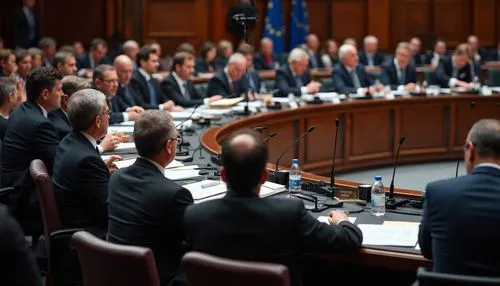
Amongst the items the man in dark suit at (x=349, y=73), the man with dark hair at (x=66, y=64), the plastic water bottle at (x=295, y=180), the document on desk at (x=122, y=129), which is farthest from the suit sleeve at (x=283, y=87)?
the plastic water bottle at (x=295, y=180)

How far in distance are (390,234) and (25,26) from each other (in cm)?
1049

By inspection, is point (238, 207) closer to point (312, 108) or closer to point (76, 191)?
point (76, 191)

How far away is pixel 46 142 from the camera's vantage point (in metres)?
5.09

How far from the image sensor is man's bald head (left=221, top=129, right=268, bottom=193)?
298cm

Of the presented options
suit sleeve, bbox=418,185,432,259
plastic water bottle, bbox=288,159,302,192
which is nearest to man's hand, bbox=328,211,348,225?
suit sleeve, bbox=418,185,432,259

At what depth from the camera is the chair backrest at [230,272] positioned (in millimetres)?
2586

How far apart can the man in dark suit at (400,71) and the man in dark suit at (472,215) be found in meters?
7.35

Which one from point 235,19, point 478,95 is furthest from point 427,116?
point 235,19

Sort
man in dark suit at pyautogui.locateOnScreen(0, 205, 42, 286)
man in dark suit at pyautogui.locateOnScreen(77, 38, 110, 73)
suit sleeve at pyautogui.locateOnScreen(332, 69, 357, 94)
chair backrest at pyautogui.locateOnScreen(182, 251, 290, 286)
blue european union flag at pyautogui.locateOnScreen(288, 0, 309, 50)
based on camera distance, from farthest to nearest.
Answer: blue european union flag at pyautogui.locateOnScreen(288, 0, 309, 50)
man in dark suit at pyautogui.locateOnScreen(77, 38, 110, 73)
suit sleeve at pyautogui.locateOnScreen(332, 69, 357, 94)
chair backrest at pyautogui.locateOnScreen(182, 251, 290, 286)
man in dark suit at pyautogui.locateOnScreen(0, 205, 42, 286)

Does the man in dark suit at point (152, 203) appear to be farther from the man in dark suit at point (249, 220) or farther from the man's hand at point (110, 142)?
the man's hand at point (110, 142)

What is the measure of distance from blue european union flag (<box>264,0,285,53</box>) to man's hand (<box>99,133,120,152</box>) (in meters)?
9.90

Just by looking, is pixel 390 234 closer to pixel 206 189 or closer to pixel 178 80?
pixel 206 189

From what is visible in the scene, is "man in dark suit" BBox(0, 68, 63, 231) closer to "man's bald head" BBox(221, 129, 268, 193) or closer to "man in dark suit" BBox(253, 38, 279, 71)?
"man's bald head" BBox(221, 129, 268, 193)

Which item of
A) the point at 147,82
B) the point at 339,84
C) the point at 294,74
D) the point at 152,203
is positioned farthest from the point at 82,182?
the point at 339,84
